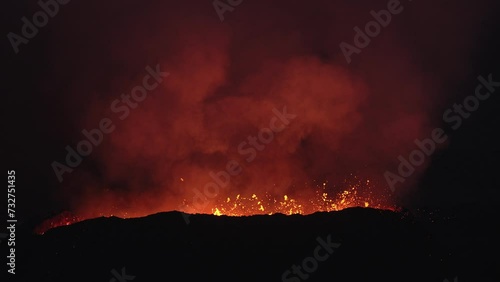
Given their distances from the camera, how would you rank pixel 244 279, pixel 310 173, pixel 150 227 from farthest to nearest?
1. pixel 310 173
2. pixel 150 227
3. pixel 244 279

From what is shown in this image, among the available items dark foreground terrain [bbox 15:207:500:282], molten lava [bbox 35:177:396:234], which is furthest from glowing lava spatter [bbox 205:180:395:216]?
dark foreground terrain [bbox 15:207:500:282]

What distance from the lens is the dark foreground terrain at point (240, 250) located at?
12867 millimetres

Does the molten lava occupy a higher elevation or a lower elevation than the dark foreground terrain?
lower

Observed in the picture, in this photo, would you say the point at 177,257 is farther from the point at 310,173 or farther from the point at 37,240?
the point at 310,173

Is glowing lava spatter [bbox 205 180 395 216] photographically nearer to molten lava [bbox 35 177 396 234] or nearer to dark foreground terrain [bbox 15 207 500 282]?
molten lava [bbox 35 177 396 234]

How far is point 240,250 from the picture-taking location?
13188mm

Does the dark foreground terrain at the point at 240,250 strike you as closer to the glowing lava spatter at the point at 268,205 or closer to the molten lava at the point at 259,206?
the molten lava at the point at 259,206

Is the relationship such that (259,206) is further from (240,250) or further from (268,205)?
(240,250)

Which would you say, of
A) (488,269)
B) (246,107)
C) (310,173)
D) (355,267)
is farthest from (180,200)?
(488,269)

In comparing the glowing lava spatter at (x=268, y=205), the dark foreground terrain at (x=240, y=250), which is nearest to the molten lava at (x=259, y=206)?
the glowing lava spatter at (x=268, y=205)

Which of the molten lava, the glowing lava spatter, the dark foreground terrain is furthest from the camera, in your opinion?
the glowing lava spatter

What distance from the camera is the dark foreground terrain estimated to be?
12867 mm

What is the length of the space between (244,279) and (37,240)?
5.96 metres

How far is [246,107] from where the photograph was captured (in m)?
22.0
